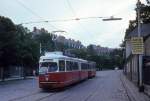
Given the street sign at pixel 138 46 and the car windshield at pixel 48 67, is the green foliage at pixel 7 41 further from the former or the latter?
the street sign at pixel 138 46

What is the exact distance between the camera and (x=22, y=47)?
61531mm

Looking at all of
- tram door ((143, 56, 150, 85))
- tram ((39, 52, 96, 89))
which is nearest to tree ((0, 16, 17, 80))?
tram ((39, 52, 96, 89))

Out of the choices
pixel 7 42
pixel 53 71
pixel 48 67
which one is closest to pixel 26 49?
pixel 7 42

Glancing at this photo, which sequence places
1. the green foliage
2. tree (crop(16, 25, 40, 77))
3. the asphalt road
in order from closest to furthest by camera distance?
the asphalt road, the green foliage, tree (crop(16, 25, 40, 77))

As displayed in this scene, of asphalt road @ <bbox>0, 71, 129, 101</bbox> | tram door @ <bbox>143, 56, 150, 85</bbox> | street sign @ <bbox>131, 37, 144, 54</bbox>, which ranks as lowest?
asphalt road @ <bbox>0, 71, 129, 101</bbox>

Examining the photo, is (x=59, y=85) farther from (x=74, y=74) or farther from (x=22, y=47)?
(x=22, y=47)

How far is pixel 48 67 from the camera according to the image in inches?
1284

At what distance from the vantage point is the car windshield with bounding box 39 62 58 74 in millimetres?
32344

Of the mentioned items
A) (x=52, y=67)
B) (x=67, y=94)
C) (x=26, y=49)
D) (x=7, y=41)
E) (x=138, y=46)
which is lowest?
(x=67, y=94)

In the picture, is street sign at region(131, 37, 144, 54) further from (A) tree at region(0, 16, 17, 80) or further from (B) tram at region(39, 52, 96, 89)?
(A) tree at region(0, 16, 17, 80)

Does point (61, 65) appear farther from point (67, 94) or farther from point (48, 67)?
point (67, 94)

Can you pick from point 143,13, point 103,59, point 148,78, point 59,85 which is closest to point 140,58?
point 148,78

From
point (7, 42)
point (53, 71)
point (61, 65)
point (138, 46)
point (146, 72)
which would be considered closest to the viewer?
point (138, 46)

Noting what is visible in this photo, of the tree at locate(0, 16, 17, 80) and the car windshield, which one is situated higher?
the tree at locate(0, 16, 17, 80)
